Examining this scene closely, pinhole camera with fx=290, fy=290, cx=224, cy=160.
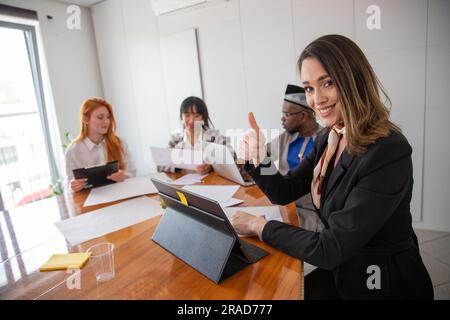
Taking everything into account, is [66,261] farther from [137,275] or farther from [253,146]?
[253,146]

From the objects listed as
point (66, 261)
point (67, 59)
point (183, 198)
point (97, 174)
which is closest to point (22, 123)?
point (67, 59)

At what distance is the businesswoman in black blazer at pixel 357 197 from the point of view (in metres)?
0.86

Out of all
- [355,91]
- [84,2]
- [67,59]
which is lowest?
[355,91]

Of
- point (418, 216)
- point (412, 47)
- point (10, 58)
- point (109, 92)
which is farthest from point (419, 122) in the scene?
point (10, 58)

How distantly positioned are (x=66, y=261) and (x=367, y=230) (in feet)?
3.22

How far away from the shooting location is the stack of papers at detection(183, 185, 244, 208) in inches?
56.1

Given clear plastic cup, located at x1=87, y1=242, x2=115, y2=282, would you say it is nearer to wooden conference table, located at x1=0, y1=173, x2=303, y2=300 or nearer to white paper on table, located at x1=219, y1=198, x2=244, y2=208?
wooden conference table, located at x1=0, y1=173, x2=303, y2=300

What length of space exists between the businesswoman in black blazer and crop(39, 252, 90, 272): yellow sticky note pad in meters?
0.55

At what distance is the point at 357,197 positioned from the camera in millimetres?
868

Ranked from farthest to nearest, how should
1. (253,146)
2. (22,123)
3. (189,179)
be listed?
(22,123) < (189,179) < (253,146)

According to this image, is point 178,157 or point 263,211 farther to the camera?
point 178,157

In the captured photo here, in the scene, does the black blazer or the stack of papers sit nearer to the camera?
the black blazer

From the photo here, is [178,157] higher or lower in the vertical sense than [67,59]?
lower

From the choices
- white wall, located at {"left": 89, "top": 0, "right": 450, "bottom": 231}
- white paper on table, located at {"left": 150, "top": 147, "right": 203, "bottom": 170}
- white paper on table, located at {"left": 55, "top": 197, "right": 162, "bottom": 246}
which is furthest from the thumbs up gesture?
white wall, located at {"left": 89, "top": 0, "right": 450, "bottom": 231}
